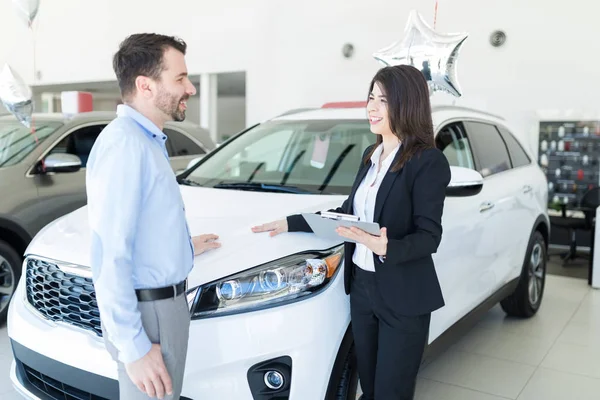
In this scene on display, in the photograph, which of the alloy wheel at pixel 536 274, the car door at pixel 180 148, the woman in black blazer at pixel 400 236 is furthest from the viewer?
the car door at pixel 180 148

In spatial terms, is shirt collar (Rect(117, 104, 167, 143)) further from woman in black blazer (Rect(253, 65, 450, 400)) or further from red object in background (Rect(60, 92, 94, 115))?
red object in background (Rect(60, 92, 94, 115))

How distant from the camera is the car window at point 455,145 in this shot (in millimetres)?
2965

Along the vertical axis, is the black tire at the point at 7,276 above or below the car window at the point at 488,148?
below

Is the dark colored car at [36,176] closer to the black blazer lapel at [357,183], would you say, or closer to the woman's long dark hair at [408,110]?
the black blazer lapel at [357,183]

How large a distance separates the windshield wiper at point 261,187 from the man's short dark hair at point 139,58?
1313mm

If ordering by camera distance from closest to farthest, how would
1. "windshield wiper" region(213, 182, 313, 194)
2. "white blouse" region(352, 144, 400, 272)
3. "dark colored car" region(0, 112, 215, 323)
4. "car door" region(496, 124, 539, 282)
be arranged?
"white blouse" region(352, 144, 400, 272) → "windshield wiper" region(213, 182, 313, 194) → "car door" region(496, 124, 539, 282) → "dark colored car" region(0, 112, 215, 323)

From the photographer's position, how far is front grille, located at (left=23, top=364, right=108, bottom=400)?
1.96 m

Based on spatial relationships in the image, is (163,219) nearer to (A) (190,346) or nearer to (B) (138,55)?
(B) (138,55)

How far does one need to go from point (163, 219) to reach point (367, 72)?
834 cm

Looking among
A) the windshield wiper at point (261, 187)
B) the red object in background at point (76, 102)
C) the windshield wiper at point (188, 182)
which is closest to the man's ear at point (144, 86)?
the windshield wiper at point (261, 187)

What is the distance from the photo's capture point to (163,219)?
1346mm

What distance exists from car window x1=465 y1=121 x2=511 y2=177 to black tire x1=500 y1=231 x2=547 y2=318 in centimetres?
66

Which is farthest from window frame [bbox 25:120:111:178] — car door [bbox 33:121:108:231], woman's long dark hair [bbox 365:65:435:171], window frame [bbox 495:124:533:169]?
window frame [bbox 495:124:533:169]

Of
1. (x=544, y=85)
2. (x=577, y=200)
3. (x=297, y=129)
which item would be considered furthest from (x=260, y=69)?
(x=297, y=129)
